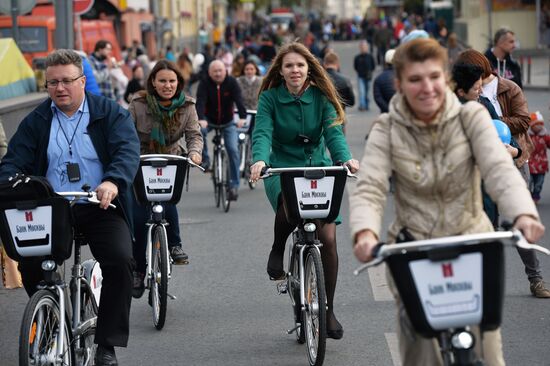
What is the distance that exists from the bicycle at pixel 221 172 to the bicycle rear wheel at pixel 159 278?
18.6 feet

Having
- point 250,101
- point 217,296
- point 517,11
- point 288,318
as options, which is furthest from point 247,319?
point 517,11

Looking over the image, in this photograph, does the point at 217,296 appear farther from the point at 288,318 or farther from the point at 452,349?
the point at 452,349

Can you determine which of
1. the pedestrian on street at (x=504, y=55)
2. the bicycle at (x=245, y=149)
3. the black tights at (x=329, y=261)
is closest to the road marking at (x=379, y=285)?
the black tights at (x=329, y=261)

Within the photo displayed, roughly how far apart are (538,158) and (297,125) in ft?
21.2

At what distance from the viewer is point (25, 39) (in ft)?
100

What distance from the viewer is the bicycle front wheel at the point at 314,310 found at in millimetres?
6949

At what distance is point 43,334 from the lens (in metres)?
6.01

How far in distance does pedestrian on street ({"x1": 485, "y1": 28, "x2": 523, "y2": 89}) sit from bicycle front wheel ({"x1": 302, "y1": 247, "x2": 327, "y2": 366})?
4.78 meters

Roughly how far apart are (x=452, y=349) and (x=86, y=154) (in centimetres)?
267

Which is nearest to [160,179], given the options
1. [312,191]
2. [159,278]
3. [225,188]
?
[159,278]

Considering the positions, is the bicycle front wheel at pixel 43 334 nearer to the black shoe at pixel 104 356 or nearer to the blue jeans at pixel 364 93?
the black shoe at pixel 104 356

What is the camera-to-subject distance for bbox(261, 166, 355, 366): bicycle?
7070mm

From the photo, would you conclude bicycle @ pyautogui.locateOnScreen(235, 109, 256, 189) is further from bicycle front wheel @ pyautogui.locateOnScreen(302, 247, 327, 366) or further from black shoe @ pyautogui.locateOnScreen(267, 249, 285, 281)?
bicycle front wheel @ pyautogui.locateOnScreen(302, 247, 327, 366)

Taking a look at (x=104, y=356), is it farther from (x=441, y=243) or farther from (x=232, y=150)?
(x=232, y=150)
